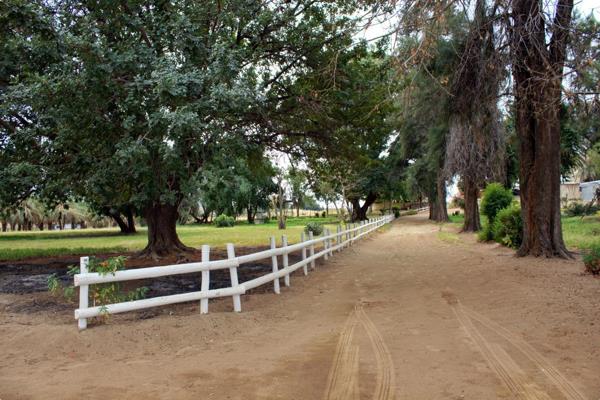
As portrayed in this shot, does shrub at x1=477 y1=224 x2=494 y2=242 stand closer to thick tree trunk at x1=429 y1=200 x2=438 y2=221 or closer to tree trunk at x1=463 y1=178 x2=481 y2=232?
tree trunk at x1=463 y1=178 x2=481 y2=232


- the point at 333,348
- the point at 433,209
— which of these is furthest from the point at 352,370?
the point at 433,209

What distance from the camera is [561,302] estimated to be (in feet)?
27.4

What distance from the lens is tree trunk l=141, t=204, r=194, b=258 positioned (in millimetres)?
19609

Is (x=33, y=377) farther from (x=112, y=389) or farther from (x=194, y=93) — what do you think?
(x=194, y=93)

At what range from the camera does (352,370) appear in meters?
5.19

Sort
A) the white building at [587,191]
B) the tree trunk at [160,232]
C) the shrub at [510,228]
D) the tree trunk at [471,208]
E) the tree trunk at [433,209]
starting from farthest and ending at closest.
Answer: the tree trunk at [433,209] < the white building at [587,191] < the tree trunk at [471,208] < the tree trunk at [160,232] < the shrub at [510,228]

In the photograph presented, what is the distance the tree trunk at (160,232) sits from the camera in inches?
772

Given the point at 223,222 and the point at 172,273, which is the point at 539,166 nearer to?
the point at 172,273

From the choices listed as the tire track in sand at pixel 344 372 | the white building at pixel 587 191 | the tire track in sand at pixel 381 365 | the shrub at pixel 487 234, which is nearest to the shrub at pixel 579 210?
the white building at pixel 587 191

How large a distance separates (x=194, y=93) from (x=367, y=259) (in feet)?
31.5

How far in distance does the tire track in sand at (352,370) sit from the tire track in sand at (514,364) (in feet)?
3.57

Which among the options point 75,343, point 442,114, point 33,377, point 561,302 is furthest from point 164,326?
point 442,114

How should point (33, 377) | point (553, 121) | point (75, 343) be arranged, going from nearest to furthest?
point (33, 377), point (75, 343), point (553, 121)

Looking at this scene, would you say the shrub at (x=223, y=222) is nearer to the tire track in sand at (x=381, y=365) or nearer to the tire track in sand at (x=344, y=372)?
the tire track in sand at (x=381, y=365)
